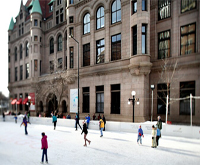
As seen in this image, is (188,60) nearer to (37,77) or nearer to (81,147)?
(81,147)

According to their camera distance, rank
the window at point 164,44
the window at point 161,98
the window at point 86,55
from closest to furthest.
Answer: the window at point 161,98, the window at point 164,44, the window at point 86,55

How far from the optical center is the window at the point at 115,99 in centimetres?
2394

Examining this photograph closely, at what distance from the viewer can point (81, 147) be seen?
12523 millimetres

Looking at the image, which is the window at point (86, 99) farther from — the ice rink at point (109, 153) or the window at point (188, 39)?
the window at point (188, 39)

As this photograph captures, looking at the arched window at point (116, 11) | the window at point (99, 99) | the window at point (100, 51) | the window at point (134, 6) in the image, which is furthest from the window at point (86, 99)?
the window at point (134, 6)

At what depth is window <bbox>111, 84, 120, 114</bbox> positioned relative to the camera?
943 inches

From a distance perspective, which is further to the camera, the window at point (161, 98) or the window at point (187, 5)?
the window at point (161, 98)

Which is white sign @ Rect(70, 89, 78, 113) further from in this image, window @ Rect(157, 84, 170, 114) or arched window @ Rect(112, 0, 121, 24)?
window @ Rect(157, 84, 170, 114)

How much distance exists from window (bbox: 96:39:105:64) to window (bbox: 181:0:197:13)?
1101cm

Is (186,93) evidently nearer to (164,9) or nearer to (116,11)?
(164,9)

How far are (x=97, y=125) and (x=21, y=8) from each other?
38.8 metres

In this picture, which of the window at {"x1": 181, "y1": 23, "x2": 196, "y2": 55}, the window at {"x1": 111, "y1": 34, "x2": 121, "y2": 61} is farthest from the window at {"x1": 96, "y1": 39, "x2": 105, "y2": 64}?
the window at {"x1": 181, "y1": 23, "x2": 196, "y2": 55}

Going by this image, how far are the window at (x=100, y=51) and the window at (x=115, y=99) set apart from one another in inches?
181

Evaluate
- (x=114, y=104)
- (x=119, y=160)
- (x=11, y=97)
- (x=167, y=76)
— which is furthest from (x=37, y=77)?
(x=119, y=160)
